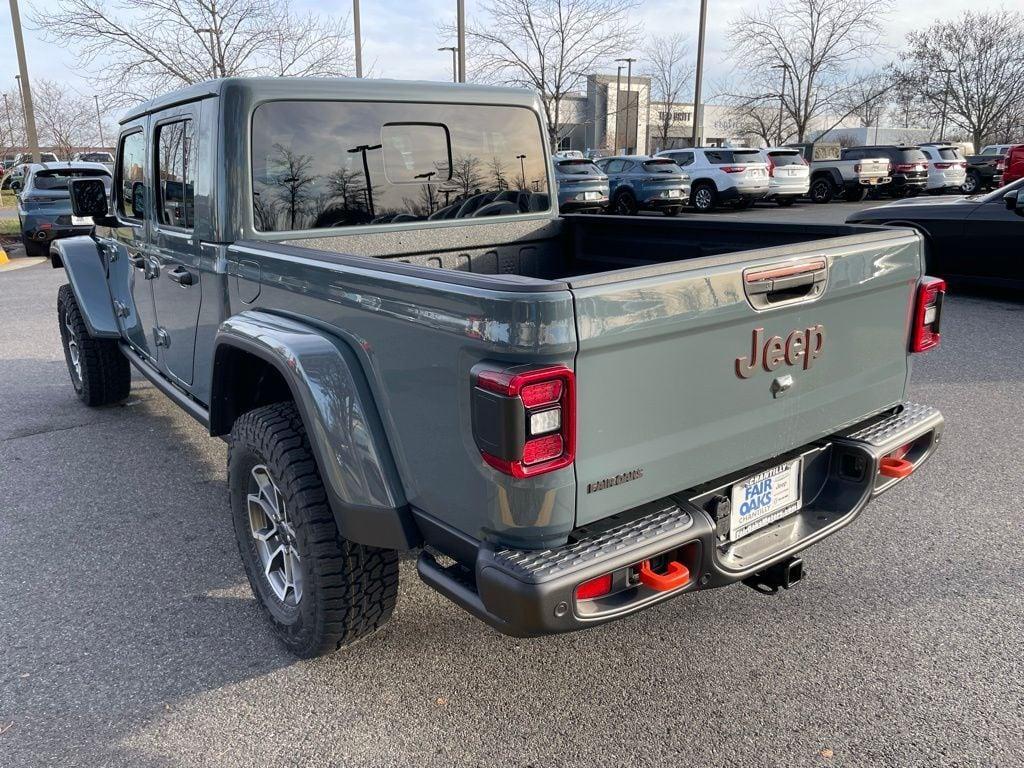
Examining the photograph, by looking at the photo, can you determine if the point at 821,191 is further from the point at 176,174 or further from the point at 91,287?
the point at 176,174

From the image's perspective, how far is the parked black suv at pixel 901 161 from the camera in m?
25.5

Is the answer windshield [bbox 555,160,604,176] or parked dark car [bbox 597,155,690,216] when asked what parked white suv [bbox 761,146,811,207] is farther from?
windshield [bbox 555,160,604,176]

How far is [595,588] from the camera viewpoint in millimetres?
2191

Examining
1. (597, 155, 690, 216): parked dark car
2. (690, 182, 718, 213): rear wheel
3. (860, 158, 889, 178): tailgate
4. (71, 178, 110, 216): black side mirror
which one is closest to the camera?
(71, 178, 110, 216): black side mirror

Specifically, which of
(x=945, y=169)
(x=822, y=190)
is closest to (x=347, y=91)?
(x=822, y=190)

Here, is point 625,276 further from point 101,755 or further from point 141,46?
point 141,46

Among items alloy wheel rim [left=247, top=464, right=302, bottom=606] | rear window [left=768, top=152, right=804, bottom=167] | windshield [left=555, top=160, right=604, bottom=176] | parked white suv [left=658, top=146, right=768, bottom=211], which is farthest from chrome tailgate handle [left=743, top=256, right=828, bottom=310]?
rear window [left=768, top=152, right=804, bottom=167]

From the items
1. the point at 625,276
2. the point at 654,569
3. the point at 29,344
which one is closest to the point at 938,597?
the point at 654,569

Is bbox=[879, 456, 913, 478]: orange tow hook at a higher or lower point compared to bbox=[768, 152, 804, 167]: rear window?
lower

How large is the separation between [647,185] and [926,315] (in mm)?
19220

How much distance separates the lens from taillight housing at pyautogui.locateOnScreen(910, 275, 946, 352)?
2992mm

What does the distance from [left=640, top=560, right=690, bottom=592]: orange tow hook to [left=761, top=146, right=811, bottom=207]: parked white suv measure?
2249 centimetres

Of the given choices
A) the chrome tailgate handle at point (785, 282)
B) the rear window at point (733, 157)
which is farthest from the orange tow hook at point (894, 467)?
the rear window at point (733, 157)

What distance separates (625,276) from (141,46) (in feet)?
65.3
